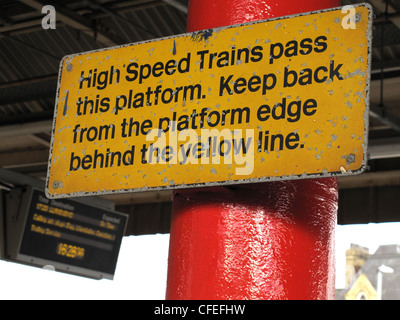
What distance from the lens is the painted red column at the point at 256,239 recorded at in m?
1.88

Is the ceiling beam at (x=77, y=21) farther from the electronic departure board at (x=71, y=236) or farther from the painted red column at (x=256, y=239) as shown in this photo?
the painted red column at (x=256, y=239)

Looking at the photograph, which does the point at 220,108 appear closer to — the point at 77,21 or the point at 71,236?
the point at 77,21

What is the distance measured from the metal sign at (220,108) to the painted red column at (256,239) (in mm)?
141

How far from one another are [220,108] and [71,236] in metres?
5.89

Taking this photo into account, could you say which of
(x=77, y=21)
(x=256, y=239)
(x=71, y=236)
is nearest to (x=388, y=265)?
(x=71, y=236)

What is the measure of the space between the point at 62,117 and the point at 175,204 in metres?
0.42

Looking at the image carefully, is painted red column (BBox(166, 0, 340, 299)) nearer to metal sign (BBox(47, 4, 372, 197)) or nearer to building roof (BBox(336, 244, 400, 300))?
metal sign (BBox(47, 4, 372, 197))

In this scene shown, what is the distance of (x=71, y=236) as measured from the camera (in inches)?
297

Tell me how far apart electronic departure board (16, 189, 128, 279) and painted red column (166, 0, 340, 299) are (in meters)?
5.27

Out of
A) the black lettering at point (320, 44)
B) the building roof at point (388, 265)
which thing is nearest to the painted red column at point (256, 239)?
the black lettering at point (320, 44)

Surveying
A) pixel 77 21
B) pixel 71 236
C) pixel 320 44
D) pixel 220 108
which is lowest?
pixel 220 108

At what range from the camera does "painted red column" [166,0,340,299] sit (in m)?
1.88

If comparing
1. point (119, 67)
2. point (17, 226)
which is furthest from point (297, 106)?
point (17, 226)
